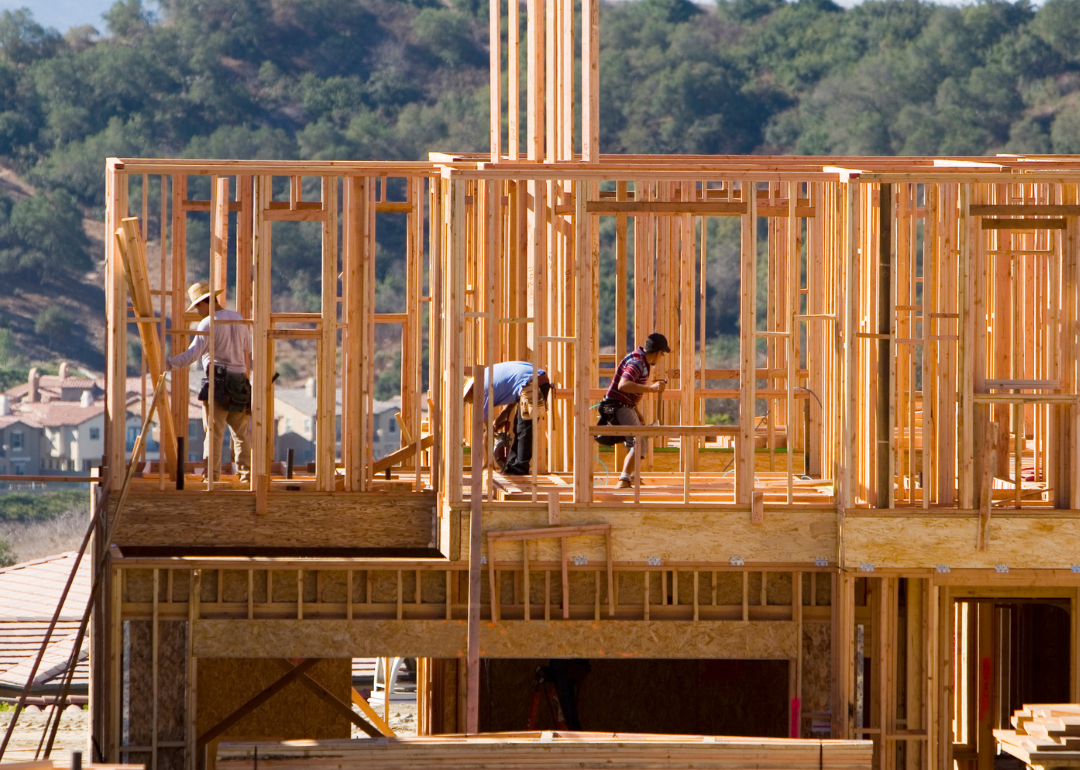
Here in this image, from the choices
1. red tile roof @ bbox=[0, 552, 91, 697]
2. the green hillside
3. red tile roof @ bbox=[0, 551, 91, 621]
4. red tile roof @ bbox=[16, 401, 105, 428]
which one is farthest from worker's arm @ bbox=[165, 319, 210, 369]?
the green hillside

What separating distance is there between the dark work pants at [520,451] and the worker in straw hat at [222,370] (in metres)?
2.21

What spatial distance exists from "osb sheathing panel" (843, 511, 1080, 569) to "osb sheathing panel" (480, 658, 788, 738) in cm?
367

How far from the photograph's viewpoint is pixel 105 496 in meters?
11.6

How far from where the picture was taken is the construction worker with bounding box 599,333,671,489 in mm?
12148

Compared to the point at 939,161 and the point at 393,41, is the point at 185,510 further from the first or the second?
the point at 393,41

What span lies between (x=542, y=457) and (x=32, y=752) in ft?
18.1

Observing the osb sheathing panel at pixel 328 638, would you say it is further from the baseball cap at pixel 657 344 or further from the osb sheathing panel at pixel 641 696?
the osb sheathing panel at pixel 641 696

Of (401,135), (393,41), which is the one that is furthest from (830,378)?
(393,41)

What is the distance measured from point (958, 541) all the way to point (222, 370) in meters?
5.95

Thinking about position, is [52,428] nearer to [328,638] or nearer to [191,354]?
[191,354]

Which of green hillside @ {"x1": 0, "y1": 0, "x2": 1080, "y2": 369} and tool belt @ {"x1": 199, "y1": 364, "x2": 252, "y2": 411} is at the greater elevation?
green hillside @ {"x1": 0, "y1": 0, "x2": 1080, "y2": 369}

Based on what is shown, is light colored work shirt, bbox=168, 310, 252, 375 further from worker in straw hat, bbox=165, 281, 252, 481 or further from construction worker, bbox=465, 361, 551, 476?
construction worker, bbox=465, 361, 551, 476

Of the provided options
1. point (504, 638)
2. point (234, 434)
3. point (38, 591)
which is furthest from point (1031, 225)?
point (38, 591)

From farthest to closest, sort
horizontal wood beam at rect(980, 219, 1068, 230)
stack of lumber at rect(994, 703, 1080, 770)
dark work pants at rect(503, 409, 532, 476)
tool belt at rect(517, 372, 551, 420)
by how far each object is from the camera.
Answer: dark work pants at rect(503, 409, 532, 476) → tool belt at rect(517, 372, 551, 420) → horizontal wood beam at rect(980, 219, 1068, 230) → stack of lumber at rect(994, 703, 1080, 770)
